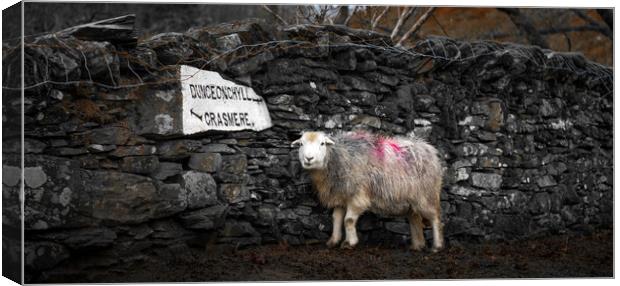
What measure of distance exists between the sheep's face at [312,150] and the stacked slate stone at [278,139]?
0.37 metres

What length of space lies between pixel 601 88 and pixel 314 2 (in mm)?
4960

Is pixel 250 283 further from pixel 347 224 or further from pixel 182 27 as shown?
pixel 182 27

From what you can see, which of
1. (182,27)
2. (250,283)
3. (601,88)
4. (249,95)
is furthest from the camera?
(182,27)

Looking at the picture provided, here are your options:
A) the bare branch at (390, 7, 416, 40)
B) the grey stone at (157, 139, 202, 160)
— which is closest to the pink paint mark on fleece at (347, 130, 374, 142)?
the grey stone at (157, 139, 202, 160)

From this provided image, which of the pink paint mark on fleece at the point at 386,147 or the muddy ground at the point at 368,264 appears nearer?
the muddy ground at the point at 368,264

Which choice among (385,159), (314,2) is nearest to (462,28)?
(385,159)

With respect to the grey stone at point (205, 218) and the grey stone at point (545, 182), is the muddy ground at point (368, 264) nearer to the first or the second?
the grey stone at point (205, 218)

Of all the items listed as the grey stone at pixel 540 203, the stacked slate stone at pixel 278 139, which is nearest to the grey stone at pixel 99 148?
the stacked slate stone at pixel 278 139

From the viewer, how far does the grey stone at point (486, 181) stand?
936 centimetres

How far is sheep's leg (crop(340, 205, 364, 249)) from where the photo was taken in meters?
8.09

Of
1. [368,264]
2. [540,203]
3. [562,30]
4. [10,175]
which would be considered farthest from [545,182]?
[10,175]

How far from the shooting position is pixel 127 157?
703 centimetres

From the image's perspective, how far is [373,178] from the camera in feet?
27.2

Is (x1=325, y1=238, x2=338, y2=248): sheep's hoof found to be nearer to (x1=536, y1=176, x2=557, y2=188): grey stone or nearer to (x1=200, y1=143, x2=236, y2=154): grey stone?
(x1=200, y1=143, x2=236, y2=154): grey stone
